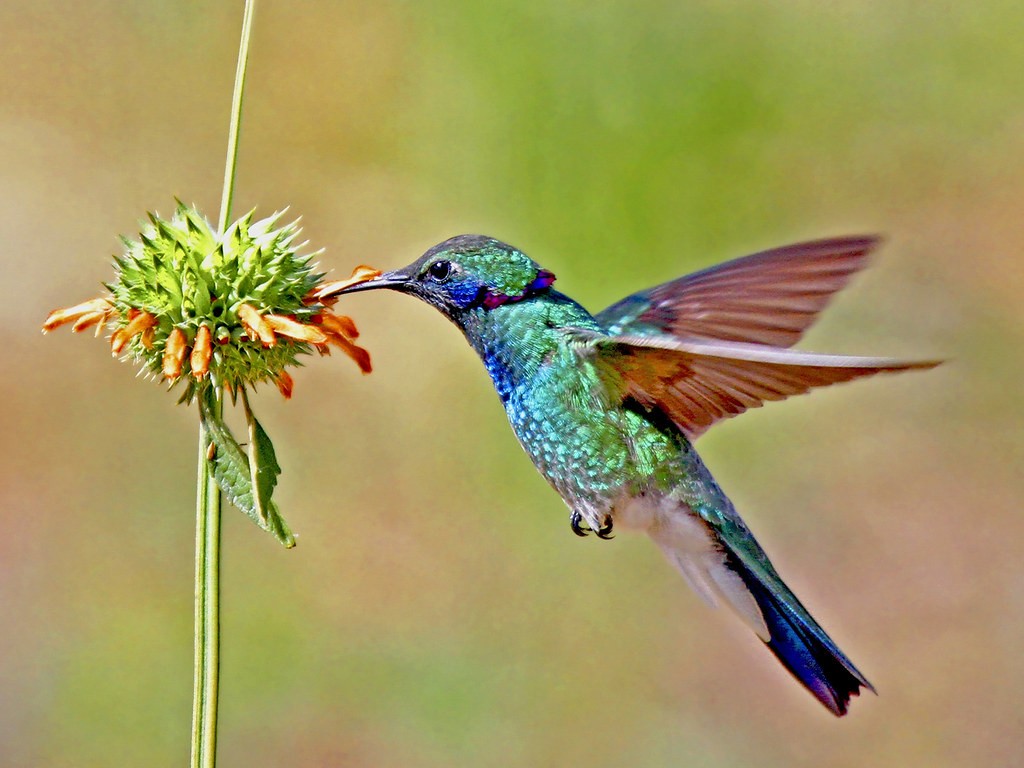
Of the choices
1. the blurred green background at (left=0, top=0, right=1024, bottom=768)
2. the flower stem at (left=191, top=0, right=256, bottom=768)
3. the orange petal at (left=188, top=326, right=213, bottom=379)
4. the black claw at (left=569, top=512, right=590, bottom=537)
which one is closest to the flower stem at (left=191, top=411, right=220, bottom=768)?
the flower stem at (left=191, top=0, right=256, bottom=768)

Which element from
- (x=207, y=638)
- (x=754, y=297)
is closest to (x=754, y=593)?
(x=754, y=297)

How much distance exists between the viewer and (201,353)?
1774mm

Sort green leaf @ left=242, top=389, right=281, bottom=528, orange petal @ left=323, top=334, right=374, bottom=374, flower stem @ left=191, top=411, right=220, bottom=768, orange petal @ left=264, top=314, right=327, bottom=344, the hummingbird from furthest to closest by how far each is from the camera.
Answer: the hummingbird → orange petal @ left=323, top=334, right=374, bottom=374 → orange petal @ left=264, top=314, right=327, bottom=344 → green leaf @ left=242, top=389, right=281, bottom=528 → flower stem @ left=191, top=411, right=220, bottom=768

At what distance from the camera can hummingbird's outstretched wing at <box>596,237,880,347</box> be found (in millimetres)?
1973

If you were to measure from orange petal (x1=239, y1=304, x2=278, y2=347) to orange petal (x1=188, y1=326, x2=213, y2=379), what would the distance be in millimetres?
56

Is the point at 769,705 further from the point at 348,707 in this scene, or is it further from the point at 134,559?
the point at 134,559

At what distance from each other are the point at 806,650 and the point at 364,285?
1.03 metres

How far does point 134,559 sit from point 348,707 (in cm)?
99

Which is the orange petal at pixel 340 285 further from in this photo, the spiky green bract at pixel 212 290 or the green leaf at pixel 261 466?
the green leaf at pixel 261 466

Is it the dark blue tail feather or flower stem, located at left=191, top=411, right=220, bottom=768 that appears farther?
the dark blue tail feather

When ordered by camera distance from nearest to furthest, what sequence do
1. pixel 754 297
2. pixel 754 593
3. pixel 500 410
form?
pixel 754 297, pixel 754 593, pixel 500 410

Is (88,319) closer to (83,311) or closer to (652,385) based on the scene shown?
(83,311)

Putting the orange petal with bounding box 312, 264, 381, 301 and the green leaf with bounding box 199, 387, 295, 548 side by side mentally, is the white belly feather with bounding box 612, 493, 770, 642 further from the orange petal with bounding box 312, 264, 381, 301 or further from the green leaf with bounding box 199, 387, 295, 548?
the green leaf with bounding box 199, 387, 295, 548

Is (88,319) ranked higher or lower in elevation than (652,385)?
higher
